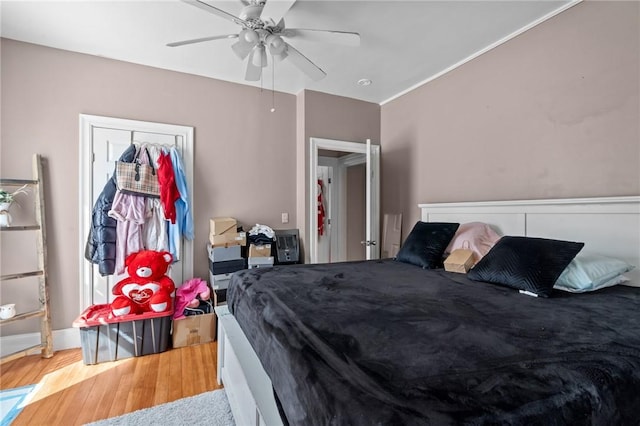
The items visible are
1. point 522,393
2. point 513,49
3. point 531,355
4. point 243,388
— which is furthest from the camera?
point 513,49

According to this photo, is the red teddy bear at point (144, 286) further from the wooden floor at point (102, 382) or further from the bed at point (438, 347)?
the bed at point (438, 347)

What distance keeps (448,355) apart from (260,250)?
7.99 ft

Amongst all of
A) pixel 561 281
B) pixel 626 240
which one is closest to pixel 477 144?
pixel 626 240

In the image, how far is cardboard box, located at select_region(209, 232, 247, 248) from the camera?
2.94m

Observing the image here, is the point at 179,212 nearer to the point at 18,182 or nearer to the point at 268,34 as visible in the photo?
the point at 18,182

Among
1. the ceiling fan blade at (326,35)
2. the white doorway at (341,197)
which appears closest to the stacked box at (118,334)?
the white doorway at (341,197)

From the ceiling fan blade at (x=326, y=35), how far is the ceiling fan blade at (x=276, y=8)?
12cm

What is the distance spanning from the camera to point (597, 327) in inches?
43.9

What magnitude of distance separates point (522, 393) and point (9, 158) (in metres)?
3.69

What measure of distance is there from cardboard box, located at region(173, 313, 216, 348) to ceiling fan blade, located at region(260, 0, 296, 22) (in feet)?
8.54

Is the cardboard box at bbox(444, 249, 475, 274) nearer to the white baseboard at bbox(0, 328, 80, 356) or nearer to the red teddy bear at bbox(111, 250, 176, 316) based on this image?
the red teddy bear at bbox(111, 250, 176, 316)

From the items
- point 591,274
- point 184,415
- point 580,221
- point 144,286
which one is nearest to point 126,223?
point 144,286

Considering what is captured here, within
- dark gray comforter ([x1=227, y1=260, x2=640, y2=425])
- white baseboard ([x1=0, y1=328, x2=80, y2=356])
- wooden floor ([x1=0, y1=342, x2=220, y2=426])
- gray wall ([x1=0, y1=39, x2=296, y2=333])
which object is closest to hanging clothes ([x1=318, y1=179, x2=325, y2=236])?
gray wall ([x1=0, y1=39, x2=296, y2=333])

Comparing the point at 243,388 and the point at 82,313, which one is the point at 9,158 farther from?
the point at 243,388
